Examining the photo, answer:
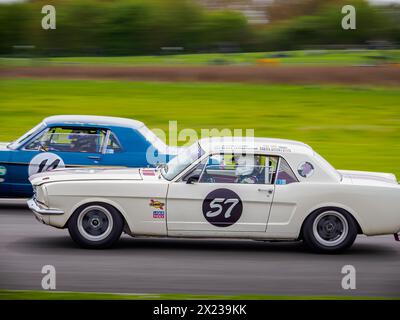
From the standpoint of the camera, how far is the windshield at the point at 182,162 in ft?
28.5

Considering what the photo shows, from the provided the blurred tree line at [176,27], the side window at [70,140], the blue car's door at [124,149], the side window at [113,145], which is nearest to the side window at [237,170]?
the blue car's door at [124,149]

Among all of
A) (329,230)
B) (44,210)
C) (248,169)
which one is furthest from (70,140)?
(329,230)

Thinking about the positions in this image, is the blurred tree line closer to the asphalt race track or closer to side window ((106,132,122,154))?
side window ((106,132,122,154))

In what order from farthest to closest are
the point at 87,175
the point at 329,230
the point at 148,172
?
the point at 148,172, the point at 87,175, the point at 329,230

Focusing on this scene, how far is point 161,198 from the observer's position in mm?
8469

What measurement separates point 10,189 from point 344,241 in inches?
189

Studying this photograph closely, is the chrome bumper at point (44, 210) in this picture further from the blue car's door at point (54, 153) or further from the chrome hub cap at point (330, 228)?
the chrome hub cap at point (330, 228)

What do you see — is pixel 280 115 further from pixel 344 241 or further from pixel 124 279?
pixel 124 279

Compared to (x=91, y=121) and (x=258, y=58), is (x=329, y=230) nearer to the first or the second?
(x=91, y=121)

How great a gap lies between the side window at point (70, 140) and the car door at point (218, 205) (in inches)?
117

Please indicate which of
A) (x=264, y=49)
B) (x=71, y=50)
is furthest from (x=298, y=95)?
(x=71, y=50)

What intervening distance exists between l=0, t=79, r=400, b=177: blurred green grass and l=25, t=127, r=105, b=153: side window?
22.2 ft

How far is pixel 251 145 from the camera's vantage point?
883 centimetres

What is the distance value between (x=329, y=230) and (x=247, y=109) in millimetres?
15477
